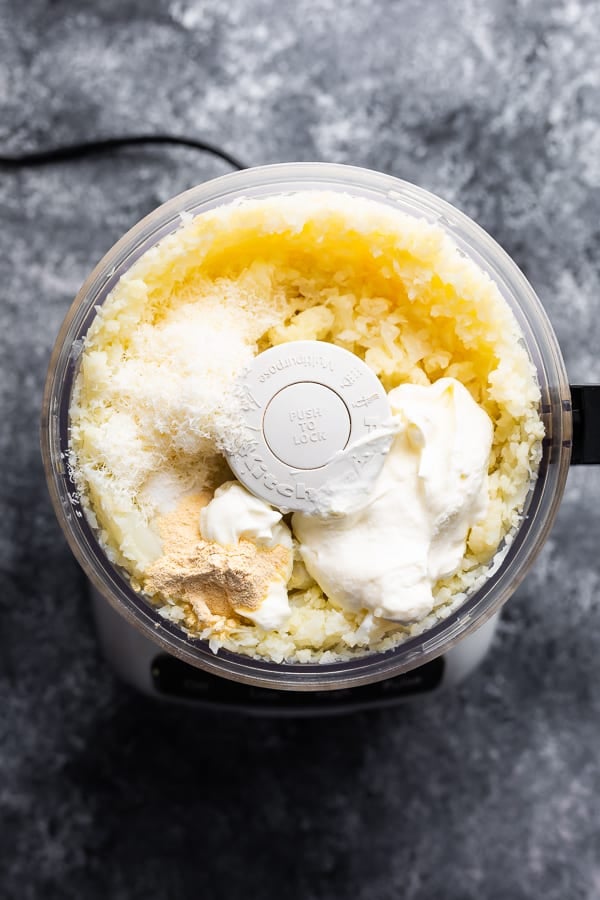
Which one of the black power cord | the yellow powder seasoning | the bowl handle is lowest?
the yellow powder seasoning

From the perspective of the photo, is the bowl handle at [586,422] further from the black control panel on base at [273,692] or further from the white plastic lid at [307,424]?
the black control panel on base at [273,692]

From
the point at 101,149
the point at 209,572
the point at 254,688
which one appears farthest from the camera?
the point at 101,149

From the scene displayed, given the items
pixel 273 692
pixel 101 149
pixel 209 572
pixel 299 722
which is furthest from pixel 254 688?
pixel 101 149

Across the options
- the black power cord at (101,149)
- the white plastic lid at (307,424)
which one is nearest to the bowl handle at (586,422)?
the white plastic lid at (307,424)

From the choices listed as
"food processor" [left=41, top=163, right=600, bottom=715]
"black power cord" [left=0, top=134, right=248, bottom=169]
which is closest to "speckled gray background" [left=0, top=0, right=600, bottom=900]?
"black power cord" [left=0, top=134, right=248, bottom=169]

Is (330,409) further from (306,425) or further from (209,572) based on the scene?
(209,572)

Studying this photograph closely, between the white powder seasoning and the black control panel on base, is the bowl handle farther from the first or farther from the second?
the black control panel on base
